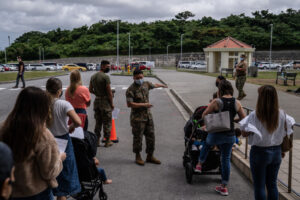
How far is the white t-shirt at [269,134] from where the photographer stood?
328 cm

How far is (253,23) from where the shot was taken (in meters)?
105

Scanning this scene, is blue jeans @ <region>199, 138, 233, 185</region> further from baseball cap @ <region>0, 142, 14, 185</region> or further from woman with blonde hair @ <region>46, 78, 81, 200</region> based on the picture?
baseball cap @ <region>0, 142, 14, 185</region>

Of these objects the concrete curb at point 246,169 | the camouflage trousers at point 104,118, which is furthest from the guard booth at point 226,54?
the concrete curb at point 246,169

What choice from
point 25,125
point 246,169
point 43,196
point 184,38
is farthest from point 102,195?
point 184,38

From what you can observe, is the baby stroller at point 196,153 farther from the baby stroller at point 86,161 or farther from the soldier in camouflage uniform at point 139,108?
the baby stroller at point 86,161

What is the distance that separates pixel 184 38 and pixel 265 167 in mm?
99740

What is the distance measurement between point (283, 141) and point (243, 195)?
4.28 ft

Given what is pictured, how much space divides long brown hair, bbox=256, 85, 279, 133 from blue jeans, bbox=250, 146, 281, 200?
243mm

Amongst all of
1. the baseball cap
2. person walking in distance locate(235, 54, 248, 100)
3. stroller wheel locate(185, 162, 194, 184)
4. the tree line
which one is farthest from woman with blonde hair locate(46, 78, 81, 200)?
the tree line

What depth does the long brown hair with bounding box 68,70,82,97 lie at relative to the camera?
543 cm

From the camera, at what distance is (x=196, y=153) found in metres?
4.84

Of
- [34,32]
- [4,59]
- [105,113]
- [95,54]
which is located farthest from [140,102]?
[34,32]

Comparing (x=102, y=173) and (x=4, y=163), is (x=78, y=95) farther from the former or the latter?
(x=4, y=163)

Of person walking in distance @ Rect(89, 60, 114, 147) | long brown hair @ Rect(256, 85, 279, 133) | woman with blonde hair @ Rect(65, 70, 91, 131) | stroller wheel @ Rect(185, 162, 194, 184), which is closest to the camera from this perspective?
long brown hair @ Rect(256, 85, 279, 133)
